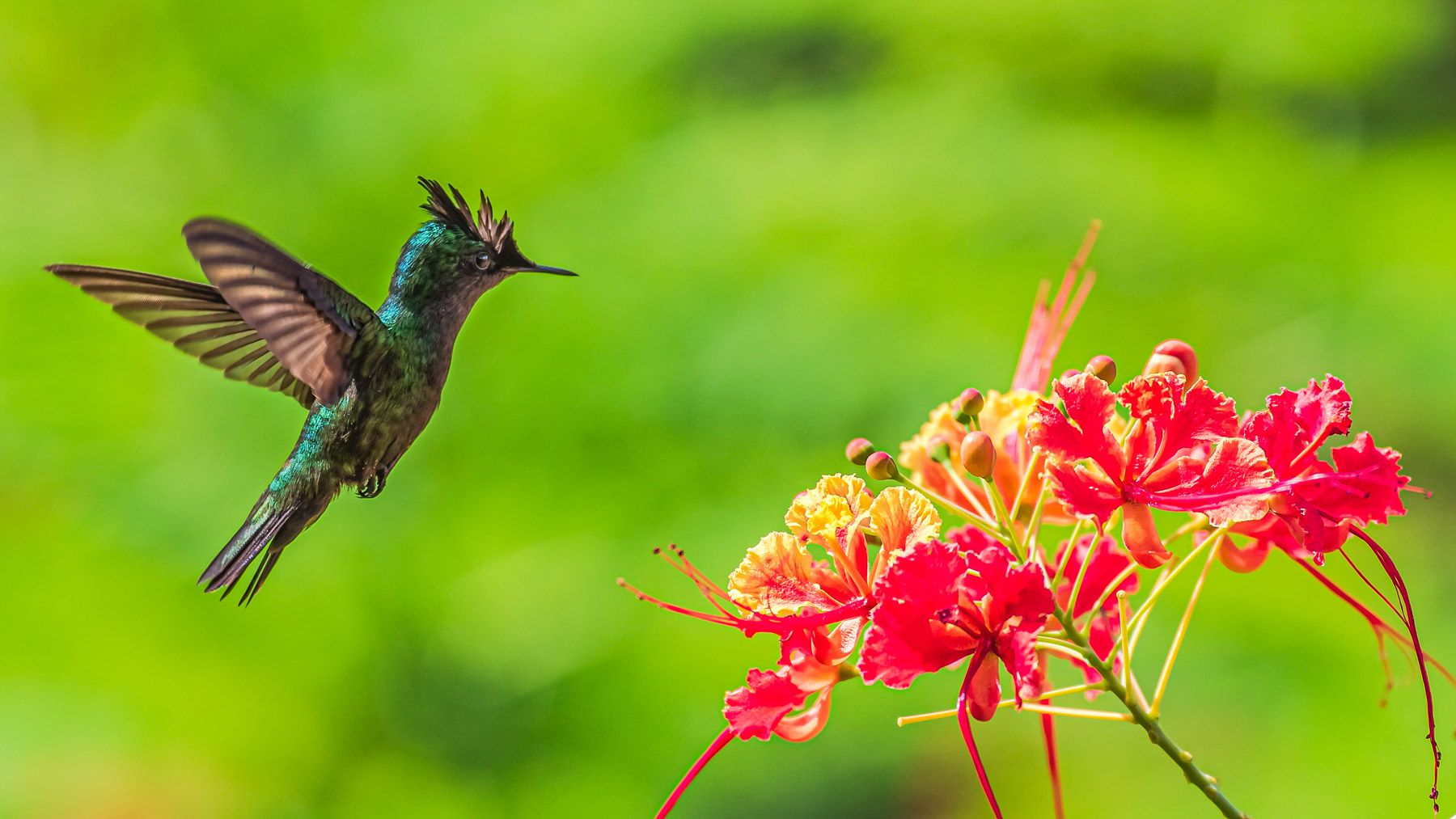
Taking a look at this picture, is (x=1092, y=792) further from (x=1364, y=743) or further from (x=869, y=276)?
(x=869, y=276)

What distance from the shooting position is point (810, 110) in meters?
5.57

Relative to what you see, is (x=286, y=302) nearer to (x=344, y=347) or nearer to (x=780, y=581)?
(x=344, y=347)

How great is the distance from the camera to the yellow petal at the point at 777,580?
145cm

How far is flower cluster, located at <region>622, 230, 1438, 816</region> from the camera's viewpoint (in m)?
1.28

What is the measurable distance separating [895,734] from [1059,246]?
176cm

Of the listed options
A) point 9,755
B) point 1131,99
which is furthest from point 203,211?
point 1131,99

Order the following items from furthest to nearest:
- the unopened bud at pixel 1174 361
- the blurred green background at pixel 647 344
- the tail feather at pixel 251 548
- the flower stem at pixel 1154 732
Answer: the blurred green background at pixel 647 344
the tail feather at pixel 251 548
the unopened bud at pixel 1174 361
the flower stem at pixel 1154 732

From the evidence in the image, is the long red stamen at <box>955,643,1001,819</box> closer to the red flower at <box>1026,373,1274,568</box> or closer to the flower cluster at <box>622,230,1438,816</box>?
the flower cluster at <box>622,230,1438,816</box>

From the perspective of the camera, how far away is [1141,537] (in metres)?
1.37

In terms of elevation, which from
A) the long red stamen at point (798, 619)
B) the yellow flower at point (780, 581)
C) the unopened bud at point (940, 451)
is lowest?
the long red stamen at point (798, 619)

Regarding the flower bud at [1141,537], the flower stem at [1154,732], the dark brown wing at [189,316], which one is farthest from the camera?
the dark brown wing at [189,316]

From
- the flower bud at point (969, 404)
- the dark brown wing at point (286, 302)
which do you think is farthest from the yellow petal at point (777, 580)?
the dark brown wing at point (286, 302)

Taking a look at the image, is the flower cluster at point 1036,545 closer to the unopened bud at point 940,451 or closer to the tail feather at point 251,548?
the unopened bud at point 940,451

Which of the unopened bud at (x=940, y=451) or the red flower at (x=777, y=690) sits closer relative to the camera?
the red flower at (x=777, y=690)
